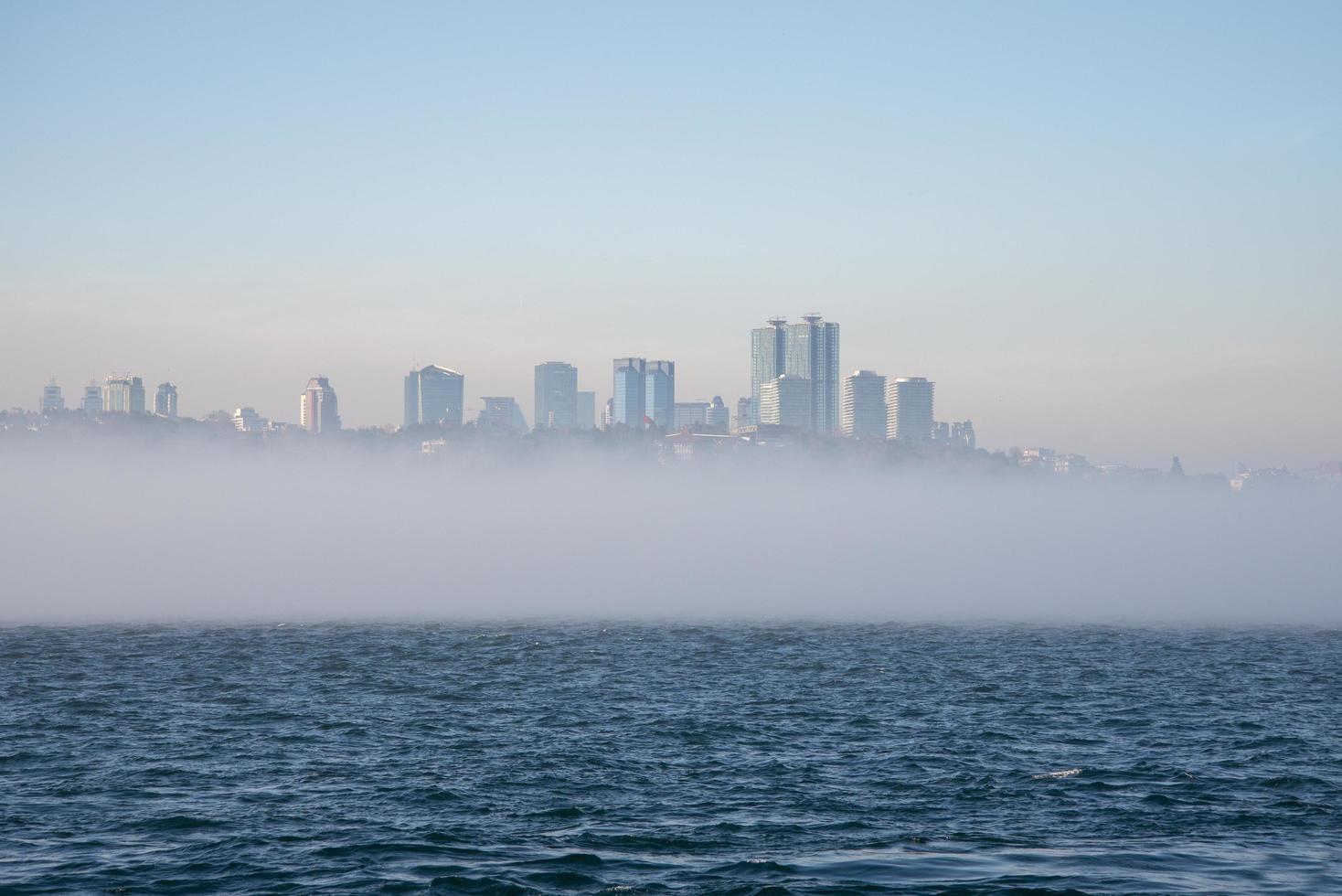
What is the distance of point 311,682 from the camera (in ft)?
217

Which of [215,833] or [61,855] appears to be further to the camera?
[215,833]

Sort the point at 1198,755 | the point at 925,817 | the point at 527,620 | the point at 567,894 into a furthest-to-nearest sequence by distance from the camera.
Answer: the point at 527,620, the point at 1198,755, the point at 925,817, the point at 567,894

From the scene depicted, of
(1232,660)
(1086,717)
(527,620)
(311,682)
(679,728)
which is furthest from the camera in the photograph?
(527,620)

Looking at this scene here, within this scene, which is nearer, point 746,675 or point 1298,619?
point 746,675

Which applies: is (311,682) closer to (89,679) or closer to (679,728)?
(89,679)

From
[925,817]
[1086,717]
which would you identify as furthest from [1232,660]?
[925,817]

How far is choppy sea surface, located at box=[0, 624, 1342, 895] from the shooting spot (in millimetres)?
29750

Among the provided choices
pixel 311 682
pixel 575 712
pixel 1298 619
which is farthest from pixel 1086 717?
pixel 1298 619

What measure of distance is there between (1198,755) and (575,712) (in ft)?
79.9

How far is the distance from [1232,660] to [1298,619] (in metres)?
55.1

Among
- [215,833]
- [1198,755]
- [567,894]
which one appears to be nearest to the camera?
[567,894]

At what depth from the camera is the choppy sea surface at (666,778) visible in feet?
97.6

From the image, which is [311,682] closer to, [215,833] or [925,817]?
[215,833]

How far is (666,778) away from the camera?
4000 cm
